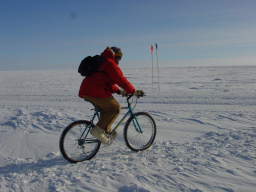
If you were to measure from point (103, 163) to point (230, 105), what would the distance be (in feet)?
24.4

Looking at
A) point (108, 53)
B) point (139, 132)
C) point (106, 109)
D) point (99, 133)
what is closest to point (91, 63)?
point (108, 53)

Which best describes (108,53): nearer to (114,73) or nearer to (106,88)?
(114,73)

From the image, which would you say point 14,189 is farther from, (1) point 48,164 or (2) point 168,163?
(2) point 168,163

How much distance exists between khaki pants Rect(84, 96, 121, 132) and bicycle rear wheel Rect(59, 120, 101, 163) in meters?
0.24

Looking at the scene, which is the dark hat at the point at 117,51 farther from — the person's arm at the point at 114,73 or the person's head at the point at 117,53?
the person's arm at the point at 114,73

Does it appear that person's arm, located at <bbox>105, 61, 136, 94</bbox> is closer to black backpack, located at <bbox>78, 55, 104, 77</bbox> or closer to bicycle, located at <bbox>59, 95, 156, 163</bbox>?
black backpack, located at <bbox>78, 55, 104, 77</bbox>

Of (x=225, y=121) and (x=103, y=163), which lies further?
(x=225, y=121)

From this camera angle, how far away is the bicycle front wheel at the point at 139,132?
15.7 feet

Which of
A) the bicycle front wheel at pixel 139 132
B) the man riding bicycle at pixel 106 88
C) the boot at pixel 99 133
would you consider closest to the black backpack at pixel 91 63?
the man riding bicycle at pixel 106 88

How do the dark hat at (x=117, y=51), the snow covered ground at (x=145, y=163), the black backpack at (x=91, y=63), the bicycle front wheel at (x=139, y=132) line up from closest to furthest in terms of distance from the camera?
the snow covered ground at (x=145, y=163) < the black backpack at (x=91, y=63) < the dark hat at (x=117, y=51) < the bicycle front wheel at (x=139, y=132)

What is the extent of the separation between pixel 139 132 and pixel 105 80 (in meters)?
1.33

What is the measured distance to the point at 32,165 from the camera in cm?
415

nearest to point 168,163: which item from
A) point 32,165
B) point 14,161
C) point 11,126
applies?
point 32,165

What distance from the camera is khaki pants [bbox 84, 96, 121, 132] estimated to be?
430 cm
